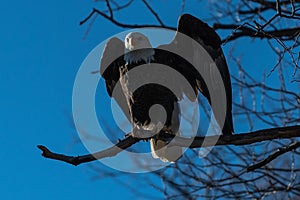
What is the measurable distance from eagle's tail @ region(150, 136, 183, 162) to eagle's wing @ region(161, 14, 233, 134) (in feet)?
1.49

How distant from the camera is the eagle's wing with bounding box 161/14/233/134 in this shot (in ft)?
13.5

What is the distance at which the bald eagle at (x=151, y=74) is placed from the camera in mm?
4301

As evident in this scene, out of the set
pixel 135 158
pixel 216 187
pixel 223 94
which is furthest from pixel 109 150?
pixel 216 187

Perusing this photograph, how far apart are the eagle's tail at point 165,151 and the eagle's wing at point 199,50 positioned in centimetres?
45

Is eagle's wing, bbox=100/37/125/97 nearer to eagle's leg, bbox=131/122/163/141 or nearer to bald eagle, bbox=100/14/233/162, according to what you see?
bald eagle, bbox=100/14/233/162

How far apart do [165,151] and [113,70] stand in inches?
33.0

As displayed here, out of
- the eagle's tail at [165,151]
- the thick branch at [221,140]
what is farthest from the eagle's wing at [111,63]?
the thick branch at [221,140]

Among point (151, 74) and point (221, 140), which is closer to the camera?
point (221, 140)

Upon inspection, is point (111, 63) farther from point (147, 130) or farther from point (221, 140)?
point (221, 140)

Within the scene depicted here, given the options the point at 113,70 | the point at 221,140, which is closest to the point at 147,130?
the point at 113,70

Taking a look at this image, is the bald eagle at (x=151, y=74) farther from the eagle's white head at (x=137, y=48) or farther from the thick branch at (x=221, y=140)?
the thick branch at (x=221, y=140)

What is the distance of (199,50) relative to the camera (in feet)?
14.2

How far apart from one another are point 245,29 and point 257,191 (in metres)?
1.29

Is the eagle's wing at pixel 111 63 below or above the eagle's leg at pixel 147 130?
above
